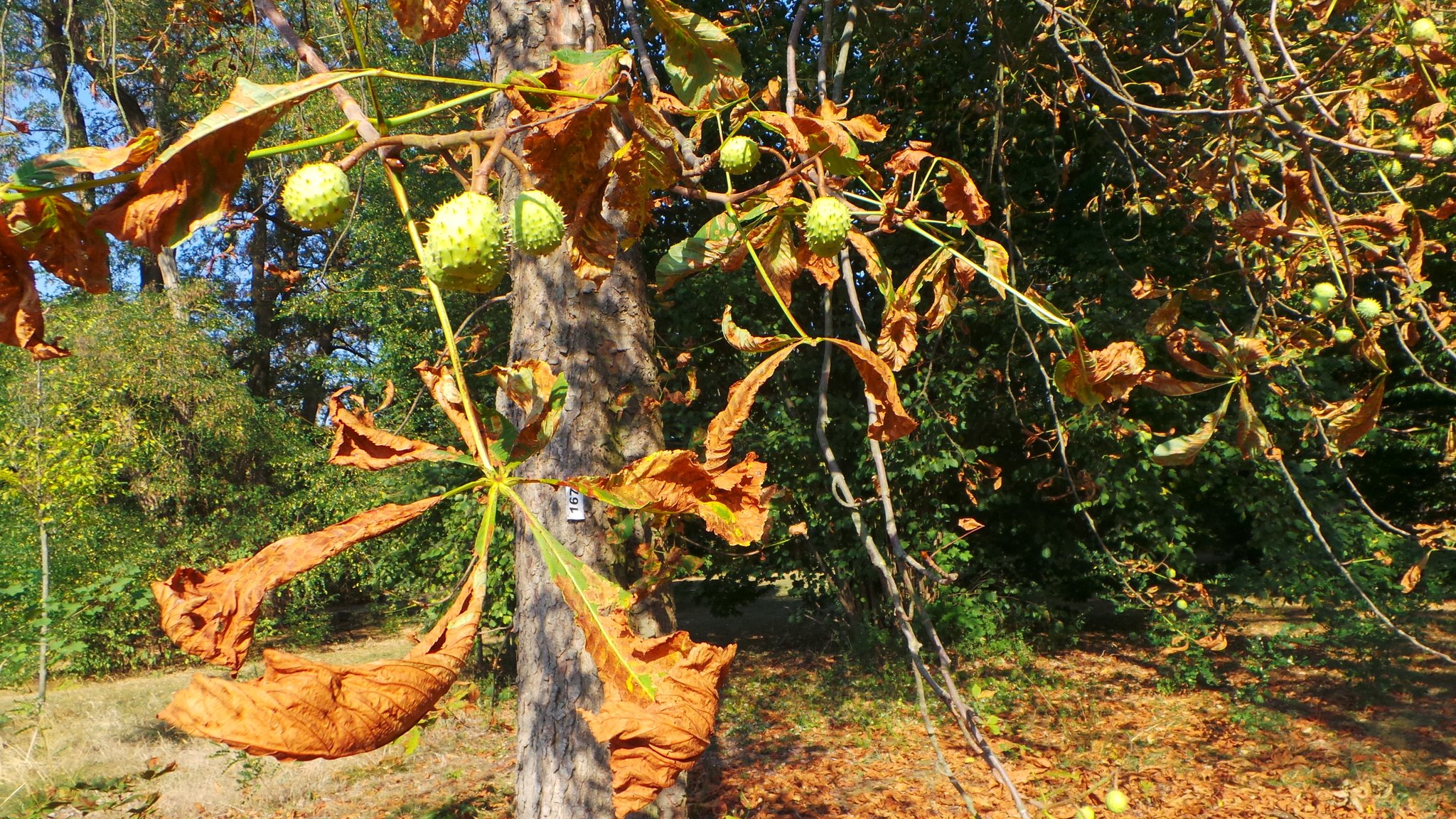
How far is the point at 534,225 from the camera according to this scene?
2.43ft

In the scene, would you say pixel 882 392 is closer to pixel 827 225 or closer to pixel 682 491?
pixel 827 225

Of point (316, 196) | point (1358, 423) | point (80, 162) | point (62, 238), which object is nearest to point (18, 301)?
point (62, 238)

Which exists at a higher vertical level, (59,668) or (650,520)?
(650,520)

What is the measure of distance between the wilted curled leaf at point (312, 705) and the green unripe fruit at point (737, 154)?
30.8 inches

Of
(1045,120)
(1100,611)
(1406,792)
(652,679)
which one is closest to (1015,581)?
(1100,611)

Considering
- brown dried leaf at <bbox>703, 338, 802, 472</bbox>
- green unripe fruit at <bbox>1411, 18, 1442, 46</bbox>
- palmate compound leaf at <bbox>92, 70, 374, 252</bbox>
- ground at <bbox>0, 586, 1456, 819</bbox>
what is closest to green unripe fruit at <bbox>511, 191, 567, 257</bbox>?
palmate compound leaf at <bbox>92, 70, 374, 252</bbox>

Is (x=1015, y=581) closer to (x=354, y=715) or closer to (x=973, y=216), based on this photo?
(x=973, y=216)

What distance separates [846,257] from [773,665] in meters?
6.76

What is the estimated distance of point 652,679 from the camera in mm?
729

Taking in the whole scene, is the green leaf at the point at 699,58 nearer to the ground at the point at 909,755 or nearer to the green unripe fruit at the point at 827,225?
the green unripe fruit at the point at 827,225

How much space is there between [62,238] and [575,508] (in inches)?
56.7

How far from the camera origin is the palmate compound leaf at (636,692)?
2.27 feet

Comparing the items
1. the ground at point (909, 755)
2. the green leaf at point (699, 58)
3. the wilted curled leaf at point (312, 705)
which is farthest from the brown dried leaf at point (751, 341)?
the ground at point (909, 755)

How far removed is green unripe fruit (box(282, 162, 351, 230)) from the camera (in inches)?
26.3
